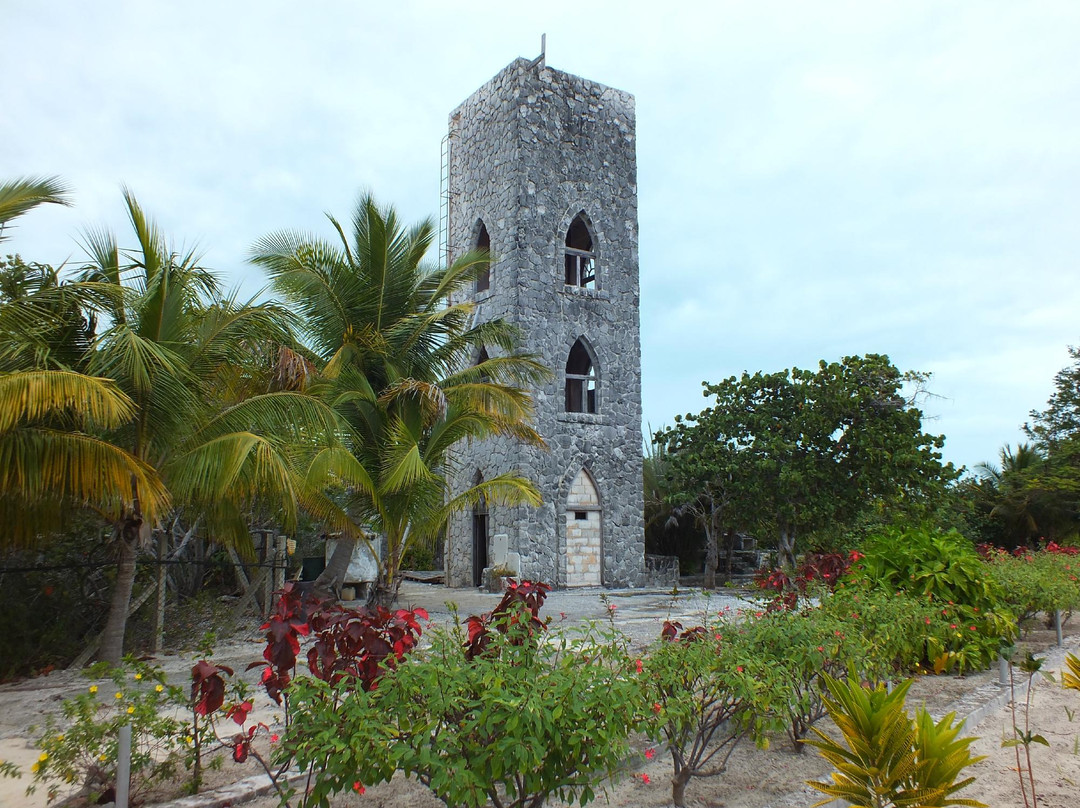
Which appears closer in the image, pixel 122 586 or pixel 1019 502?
pixel 122 586

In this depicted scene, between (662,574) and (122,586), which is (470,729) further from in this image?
(662,574)

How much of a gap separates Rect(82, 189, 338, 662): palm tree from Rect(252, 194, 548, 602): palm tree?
2.20 metres

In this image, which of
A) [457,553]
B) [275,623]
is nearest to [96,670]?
[275,623]

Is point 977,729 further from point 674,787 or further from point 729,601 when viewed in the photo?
point 729,601

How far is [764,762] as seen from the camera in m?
4.83

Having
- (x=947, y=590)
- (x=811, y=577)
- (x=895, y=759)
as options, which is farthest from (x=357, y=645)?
(x=947, y=590)

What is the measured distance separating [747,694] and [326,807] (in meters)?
2.11

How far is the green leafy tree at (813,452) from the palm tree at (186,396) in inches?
456

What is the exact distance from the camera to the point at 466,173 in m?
19.4

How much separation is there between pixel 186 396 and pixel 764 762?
6197mm

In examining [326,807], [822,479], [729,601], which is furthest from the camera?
[822,479]

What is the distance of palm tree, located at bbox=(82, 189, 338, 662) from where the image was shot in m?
7.56

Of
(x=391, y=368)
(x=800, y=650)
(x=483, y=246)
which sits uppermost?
(x=483, y=246)

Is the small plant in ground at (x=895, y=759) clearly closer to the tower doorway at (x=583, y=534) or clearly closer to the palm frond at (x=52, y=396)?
the palm frond at (x=52, y=396)
